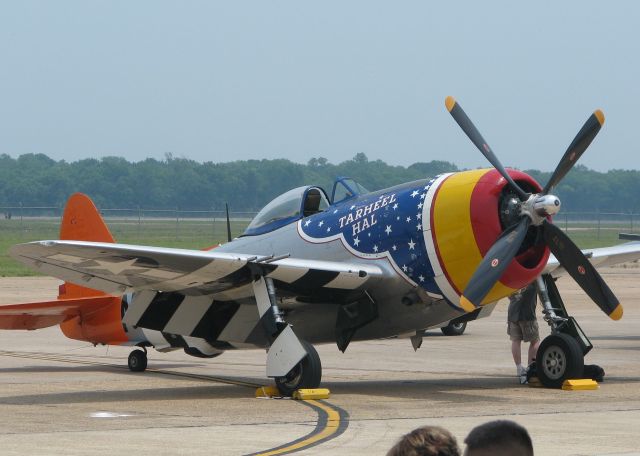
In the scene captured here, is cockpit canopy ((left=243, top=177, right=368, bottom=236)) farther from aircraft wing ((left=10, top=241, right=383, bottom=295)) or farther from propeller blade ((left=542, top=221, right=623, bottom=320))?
propeller blade ((left=542, top=221, right=623, bottom=320))

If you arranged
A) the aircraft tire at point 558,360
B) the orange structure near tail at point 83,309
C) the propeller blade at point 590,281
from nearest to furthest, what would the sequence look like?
the propeller blade at point 590,281 → the aircraft tire at point 558,360 → the orange structure near tail at point 83,309

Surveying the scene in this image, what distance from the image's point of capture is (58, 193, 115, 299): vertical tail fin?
1811cm

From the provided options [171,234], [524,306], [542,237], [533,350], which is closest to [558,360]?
[533,350]

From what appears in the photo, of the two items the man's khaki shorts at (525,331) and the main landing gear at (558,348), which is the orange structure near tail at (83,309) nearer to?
the man's khaki shorts at (525,331)

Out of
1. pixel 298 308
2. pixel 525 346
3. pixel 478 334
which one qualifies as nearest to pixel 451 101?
pixel 298 308

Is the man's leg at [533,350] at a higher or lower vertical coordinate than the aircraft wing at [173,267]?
lower

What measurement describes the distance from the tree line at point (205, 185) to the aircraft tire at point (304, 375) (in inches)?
4744

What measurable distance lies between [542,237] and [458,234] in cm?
100

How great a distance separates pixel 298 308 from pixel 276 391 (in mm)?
1674

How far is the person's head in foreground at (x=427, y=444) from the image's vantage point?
3795mm

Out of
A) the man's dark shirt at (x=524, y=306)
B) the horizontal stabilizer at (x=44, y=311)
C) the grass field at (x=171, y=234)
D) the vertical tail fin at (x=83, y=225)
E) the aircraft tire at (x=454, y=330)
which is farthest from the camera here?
the grass field at (x=171, y=234)

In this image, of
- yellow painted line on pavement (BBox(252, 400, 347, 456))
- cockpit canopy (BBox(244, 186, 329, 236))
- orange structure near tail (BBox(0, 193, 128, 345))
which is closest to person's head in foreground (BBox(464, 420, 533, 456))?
yellow painted line on pavement (BBox(252, 400, 347, 456))

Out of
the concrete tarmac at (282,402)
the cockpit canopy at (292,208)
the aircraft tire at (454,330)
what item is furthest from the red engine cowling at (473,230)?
the aircraft tire at (454,330)

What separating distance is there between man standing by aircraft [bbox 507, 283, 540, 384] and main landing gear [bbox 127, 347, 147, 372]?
5.50 m
